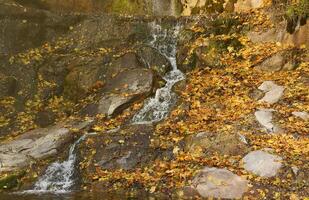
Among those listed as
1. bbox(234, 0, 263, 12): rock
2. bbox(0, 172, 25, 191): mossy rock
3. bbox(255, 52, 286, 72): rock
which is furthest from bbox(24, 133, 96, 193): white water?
bbox(234, 0, 263, 12): rock

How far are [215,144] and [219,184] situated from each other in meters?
1.48

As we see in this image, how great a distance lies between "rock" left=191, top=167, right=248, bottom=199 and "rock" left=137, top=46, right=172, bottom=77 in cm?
607

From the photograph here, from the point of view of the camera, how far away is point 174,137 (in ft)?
35.7

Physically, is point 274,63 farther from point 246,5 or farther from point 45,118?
point 45,118

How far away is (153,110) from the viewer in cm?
1277

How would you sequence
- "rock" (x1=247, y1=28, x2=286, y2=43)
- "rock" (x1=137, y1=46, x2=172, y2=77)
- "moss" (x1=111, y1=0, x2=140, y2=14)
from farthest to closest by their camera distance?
"moss" (x1=111, y1=0, x2=140, y2=14) < "rock" (x1=137, y1=46, x2=172, y2=77) < "rock" (x1=247, y1=28, x2=286, y2=43)

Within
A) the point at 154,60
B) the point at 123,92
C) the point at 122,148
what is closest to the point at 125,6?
the point at 154,60

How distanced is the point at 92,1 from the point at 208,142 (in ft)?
34.6

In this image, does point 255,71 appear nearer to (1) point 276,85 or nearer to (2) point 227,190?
(1) point 276,85

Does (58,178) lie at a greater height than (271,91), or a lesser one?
lesser

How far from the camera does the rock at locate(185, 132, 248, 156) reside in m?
9.87

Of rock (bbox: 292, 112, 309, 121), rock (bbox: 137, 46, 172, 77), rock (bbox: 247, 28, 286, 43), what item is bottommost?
rock (bbox: 292, 112, 309, 121)

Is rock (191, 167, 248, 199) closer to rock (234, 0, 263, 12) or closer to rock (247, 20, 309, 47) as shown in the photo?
rock (247, 20, 309, 47)

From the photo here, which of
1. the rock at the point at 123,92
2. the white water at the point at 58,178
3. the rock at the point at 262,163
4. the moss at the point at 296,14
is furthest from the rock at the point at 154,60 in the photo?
the rock at the point at 262,163
